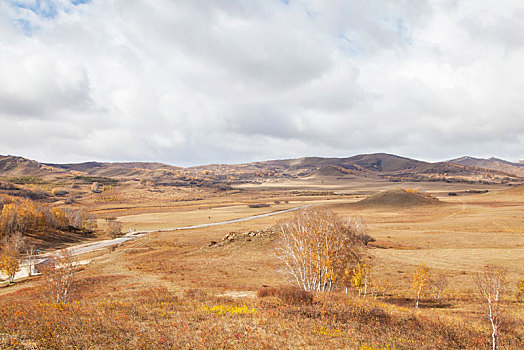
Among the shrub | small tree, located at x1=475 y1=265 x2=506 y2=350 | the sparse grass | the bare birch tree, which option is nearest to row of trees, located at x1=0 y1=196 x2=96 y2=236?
the sparse grass

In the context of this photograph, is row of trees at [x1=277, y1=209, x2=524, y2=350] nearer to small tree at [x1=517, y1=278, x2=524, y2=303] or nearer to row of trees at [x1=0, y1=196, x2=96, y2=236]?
small tree at [x1=517, y1=278, x2=524, y2=303]

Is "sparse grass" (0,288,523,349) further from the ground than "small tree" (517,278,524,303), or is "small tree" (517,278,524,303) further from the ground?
"sparse grass" (0,288,523,349)

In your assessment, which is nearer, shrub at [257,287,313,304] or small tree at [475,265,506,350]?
small tree at [475,265,506,350]

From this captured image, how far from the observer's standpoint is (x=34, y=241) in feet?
300

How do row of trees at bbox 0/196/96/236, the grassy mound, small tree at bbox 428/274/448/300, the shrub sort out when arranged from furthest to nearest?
the grassy mound, row of trees at bbox 0/196/96/236, small tree at bbox 428/274/448/300, the shrub

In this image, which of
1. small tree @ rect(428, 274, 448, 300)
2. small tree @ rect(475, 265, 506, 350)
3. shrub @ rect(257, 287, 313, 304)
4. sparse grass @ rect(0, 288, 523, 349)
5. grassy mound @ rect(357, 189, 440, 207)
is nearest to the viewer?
sparse grass @ rect(0, 288, 523, 349)

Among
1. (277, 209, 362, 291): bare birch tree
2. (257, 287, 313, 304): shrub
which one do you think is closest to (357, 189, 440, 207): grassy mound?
(277, 209, 362, 291): bare birch tree

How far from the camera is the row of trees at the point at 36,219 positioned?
308ft

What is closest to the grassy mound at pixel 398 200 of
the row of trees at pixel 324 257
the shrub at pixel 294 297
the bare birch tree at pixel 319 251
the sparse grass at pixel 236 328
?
the row of trees at pixel 324 257

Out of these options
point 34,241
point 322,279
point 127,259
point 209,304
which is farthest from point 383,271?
point 34,241

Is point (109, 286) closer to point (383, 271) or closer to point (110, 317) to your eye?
point (110, 317)

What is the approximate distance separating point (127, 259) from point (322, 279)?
50296mm

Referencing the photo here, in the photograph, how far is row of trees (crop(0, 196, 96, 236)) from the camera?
93.8 meters

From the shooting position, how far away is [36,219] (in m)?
104
